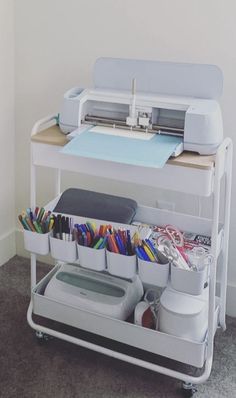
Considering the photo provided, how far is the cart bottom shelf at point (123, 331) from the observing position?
1566mm

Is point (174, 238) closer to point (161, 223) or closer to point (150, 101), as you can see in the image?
point (161, 223)

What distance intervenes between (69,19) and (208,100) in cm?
67

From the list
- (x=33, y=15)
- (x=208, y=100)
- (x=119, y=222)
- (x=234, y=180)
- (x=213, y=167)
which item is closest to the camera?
(x=213, y=167)

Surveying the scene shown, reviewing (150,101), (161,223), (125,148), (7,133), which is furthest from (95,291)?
(7,133)

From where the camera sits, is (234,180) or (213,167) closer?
(213,167)

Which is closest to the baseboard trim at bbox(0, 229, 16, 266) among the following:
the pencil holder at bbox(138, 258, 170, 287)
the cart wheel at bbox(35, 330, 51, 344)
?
the cart wheel at bbox(35, 330, 51, 344)

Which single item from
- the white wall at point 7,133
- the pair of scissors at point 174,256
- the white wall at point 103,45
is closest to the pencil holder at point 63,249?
the pair of scissors at point 174,256

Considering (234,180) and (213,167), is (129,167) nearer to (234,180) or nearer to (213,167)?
(213,167)

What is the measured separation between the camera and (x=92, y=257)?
1569 mm

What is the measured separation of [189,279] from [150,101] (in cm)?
52

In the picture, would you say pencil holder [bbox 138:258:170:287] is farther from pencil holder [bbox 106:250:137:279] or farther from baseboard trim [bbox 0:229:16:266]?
baseboard trim [bbox 0:229:16:266]

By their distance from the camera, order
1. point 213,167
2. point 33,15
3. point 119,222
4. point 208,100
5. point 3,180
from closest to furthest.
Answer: point 213,167 → point 208,100 → point 119,222 → point 33,15 → point 3,180

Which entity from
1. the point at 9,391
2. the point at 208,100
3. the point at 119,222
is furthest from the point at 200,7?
the point at 9,391

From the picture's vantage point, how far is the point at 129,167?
4.96 feet
